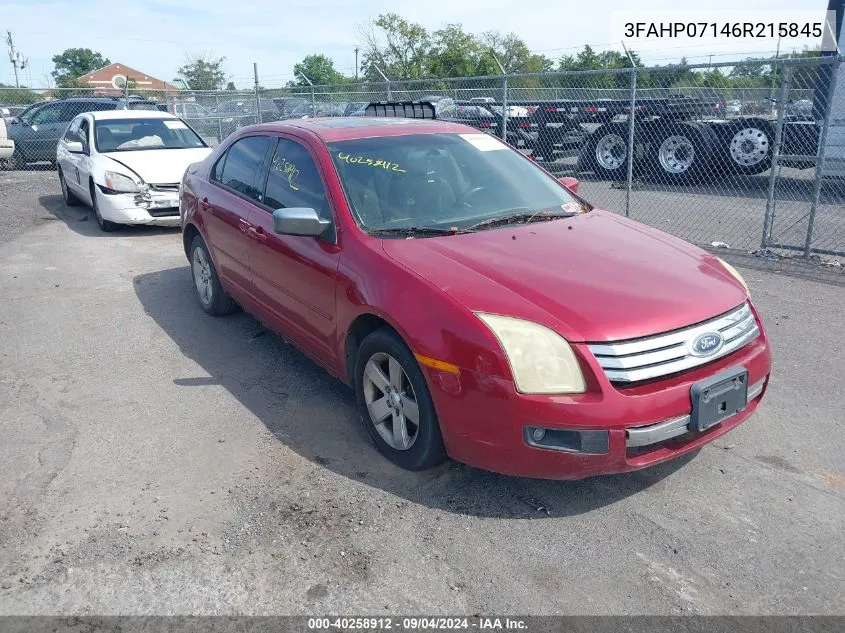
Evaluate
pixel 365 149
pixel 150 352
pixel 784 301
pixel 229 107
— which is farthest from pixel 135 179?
pixel 229 107

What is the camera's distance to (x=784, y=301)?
641 centimetres

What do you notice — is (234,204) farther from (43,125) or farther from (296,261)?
(43,125)

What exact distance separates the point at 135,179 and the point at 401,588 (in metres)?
7.90

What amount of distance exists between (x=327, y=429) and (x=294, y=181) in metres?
1.56

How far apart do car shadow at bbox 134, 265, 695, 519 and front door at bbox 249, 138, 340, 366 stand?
368 mm

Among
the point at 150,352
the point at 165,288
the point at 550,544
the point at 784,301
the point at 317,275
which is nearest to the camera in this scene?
the point at 550,544

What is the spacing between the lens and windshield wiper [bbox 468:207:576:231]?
411 centimetres

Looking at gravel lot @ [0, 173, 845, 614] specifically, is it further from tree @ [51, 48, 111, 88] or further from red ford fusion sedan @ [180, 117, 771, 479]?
tree @ [51, 48, 111, 88]

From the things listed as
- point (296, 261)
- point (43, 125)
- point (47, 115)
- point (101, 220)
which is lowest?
point (101, 220)

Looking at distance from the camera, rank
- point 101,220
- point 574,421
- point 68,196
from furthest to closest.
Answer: point 68,196 < point 101,220 < point 574,421

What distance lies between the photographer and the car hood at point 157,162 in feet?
30.8

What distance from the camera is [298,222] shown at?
12.9 ft

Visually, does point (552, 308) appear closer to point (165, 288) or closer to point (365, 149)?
point (365, 149)

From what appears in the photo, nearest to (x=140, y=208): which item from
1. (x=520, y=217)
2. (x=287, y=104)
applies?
(x=520, y=217)
